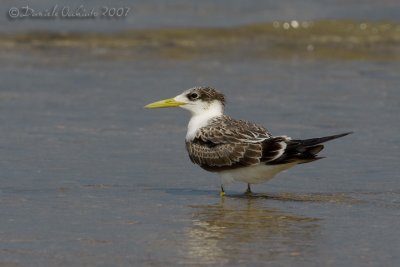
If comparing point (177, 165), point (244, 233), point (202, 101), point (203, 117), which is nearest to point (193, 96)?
point (202, 101)

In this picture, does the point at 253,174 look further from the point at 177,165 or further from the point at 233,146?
the point at 177,165

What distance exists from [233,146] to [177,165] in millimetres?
1267

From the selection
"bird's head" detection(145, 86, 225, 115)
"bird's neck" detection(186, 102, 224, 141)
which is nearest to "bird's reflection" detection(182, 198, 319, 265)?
"bird's neck" detection(186, 102, 224, 141)

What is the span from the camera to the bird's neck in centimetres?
919

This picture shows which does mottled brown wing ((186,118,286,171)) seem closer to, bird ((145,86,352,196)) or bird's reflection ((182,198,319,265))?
bird ((145,86,352,196))

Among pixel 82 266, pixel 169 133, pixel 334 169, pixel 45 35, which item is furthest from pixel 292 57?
pixel 82 266

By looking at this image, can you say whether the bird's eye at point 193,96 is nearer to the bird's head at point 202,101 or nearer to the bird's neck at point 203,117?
the bird's head at point 202,101

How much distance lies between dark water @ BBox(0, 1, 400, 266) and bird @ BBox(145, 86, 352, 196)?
0.74 ft

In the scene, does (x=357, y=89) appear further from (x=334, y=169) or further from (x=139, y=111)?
(x=334, y=169)

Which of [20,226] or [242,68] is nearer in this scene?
[20,226]

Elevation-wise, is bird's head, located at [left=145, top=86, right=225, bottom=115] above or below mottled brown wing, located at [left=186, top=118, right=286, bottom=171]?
above

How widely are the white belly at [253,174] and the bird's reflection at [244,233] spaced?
0.26m

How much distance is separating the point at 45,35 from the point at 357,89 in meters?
6.74

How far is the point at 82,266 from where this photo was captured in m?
6.25
